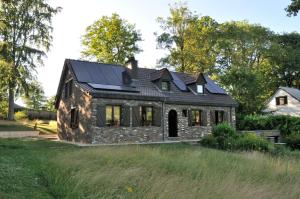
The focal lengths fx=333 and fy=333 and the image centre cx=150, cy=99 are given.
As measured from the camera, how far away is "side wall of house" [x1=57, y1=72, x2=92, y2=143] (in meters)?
20.5

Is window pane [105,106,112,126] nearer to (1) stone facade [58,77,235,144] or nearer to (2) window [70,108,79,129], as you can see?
(1) stone facade [58,77,235,144]

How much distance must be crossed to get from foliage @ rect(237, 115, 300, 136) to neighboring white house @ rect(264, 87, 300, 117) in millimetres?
11480

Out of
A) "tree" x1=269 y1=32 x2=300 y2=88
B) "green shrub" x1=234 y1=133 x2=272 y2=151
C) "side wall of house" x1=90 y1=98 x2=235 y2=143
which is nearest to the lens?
"green shrub" x1=234 y1=133 x2=272 y2=151

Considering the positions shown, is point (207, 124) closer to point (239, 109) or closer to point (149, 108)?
point (149, 108)

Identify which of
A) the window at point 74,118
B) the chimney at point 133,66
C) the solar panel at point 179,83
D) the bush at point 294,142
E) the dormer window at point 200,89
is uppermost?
the chimney at point 133,66

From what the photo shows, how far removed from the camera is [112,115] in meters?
21.0

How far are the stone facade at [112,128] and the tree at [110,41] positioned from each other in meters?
13.3

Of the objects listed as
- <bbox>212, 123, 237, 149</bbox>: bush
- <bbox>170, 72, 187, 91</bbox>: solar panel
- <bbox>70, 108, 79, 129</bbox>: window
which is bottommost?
<bbox>212, 123, 237, 149</bbox>: bush

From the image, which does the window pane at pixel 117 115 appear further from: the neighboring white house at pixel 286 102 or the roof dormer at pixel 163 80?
the neighboring white house at pixel 286 102

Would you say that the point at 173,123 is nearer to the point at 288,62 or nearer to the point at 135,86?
the point at 135,86

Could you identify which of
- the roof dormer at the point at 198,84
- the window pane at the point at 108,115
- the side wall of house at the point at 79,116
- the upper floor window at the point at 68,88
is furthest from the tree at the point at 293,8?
the upper floor window at the point at 68,88

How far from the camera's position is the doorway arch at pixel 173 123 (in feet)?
79.8

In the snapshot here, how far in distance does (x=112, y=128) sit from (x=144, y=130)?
2.44 metres

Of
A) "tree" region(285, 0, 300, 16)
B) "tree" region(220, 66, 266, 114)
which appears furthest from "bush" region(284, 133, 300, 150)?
"tree" region(285, 0, 300, 16)
